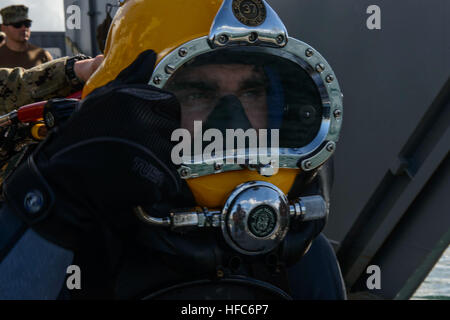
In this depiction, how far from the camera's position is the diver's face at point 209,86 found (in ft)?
3.64

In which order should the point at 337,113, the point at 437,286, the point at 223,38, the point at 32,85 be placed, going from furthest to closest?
the point at 437,286 → the point at 32,85 → the point at 337,113 → the point at 223,38

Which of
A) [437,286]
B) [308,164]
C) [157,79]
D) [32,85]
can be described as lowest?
[437,286]

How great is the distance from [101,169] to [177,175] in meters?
0.13

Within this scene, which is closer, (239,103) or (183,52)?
(183,52)

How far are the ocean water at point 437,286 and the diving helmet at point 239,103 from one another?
208 cm

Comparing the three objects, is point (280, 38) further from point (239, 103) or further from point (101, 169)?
point (101, 169)

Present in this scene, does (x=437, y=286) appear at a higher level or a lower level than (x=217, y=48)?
lower

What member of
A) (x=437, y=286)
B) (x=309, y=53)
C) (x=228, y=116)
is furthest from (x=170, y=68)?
(x=437, y=286)

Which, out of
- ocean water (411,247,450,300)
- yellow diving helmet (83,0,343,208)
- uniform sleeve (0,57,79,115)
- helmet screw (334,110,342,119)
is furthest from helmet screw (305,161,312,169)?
ocean water (411,247,450,300)

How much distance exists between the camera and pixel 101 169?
0.95 metres

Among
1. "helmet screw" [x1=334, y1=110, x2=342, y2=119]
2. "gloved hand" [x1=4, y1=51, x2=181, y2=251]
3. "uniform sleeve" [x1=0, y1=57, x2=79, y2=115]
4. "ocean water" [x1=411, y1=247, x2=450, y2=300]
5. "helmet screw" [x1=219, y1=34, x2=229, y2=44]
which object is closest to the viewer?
"gloved hand" [x1=4, y1=51, x2=181, y2=251]

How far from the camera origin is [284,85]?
46.9 inches

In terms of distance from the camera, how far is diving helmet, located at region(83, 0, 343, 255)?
1.06 metres

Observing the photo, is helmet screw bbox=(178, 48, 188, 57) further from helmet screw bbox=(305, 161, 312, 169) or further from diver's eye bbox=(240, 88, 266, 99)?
helmet screw bbox=(305, 161, 312, 169)
